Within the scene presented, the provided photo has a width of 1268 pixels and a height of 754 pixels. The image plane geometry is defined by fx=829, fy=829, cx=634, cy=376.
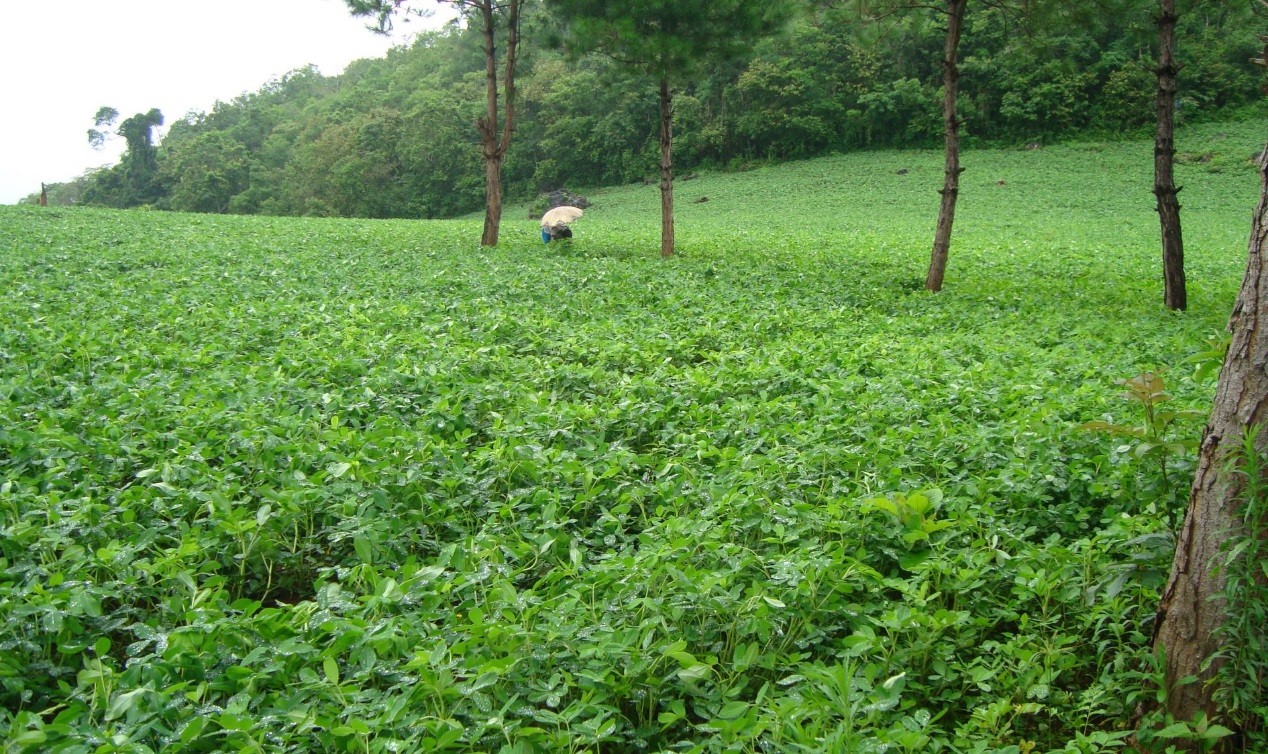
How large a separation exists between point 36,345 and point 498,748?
19.3 ft

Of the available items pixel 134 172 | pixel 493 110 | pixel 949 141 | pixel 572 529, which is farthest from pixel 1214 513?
pixel 134 172

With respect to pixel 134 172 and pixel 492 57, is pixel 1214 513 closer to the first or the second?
pixel 492 57

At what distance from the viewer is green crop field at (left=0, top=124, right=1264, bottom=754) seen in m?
2.45

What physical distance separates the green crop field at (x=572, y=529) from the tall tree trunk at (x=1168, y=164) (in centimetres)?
119

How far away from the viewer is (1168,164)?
9.23 metres

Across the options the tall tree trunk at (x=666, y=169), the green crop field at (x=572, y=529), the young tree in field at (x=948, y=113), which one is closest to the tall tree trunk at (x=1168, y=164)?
the green crop field at (x=572, y=529)

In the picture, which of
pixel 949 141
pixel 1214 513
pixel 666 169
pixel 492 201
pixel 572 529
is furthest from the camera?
pixel 492 201

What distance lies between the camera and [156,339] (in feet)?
22.7

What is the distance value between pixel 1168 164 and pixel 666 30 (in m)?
7.96

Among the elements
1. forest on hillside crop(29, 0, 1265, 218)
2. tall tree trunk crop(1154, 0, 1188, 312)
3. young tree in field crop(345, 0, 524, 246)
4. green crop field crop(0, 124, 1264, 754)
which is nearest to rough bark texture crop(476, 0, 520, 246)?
young tree in field crop(345, 0, 524, 246)

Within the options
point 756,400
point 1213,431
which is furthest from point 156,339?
point 1213,431

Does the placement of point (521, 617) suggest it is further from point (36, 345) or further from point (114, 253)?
point (114, 253)

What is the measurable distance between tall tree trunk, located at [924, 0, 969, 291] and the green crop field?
9.43 ft

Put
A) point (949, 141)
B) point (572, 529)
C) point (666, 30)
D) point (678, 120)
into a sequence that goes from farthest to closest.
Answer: point (678, 120) → point (666, 30) → point (949, 141) → point (572, 529)
